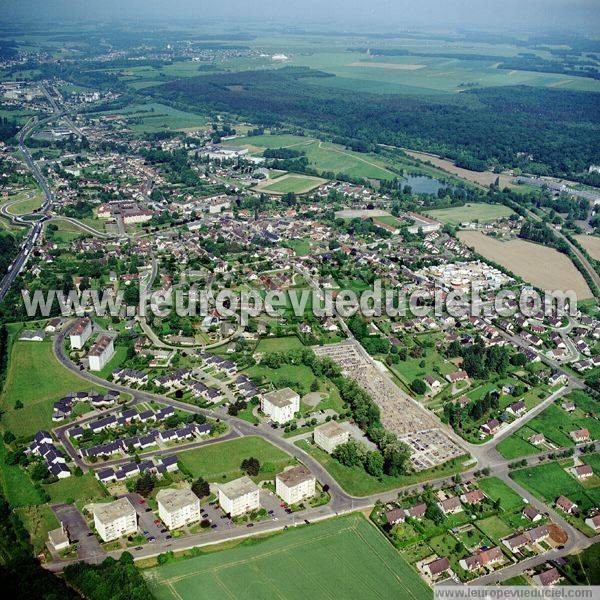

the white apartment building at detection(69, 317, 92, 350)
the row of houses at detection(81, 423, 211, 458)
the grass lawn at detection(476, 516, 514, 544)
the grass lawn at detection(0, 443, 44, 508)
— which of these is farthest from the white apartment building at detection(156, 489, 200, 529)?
A: the white apartment building at detection(69, 317, 92, 350)

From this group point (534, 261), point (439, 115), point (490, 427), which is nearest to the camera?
point (490, 427)

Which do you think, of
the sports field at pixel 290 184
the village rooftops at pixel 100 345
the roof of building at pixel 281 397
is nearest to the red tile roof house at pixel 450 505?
the roof of building at pixel 281 397

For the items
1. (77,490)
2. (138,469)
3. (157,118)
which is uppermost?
(157,118)

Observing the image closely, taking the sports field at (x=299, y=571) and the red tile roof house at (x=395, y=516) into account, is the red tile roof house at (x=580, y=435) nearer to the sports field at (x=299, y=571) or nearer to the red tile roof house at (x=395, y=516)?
the red tile roof house at (x=395, y=516)

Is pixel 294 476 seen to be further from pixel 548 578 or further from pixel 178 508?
pixel 548 578

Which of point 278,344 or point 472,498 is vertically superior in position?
point 278,344

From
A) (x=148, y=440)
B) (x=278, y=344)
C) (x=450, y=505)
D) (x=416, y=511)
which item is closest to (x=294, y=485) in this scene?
(x=416, y=511)
